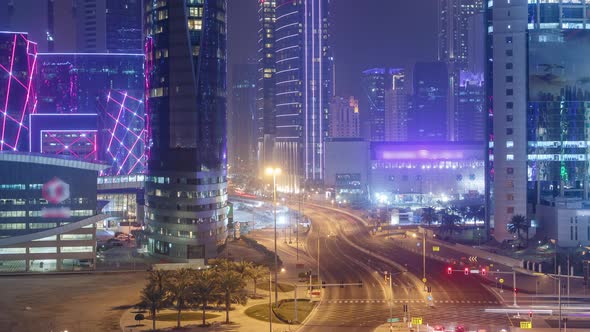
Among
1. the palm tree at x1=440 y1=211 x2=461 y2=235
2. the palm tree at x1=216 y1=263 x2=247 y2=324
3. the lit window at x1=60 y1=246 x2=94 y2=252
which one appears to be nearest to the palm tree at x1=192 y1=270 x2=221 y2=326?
the palm tree at x1=216 y1=263 x2=247 y2=324

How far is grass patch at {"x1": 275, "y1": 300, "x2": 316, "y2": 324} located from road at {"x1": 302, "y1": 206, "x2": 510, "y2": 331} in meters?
1.28

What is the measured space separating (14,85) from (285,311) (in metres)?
105

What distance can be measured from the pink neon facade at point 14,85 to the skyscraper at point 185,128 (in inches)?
2082

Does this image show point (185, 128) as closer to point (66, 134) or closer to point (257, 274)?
point (257, 274)

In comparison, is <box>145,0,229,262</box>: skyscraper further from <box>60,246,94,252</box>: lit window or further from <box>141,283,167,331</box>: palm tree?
<box>141,283,167,331</box>: palm tree

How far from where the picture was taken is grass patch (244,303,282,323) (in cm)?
8330

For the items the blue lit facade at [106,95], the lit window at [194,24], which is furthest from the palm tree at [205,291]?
the blue lit facade at [106,95]

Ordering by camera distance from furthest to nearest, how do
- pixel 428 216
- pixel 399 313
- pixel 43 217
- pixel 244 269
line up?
pixel 428 216 → pixel 43 217 → pixel 244 269 → pixel 399 313

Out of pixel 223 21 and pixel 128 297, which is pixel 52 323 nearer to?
pixel 128 297

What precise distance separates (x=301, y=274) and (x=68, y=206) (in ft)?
112

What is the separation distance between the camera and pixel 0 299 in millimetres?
93438

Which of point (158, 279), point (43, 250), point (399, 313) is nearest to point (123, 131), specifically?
point (43, 250)

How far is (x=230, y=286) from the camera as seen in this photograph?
8338cm

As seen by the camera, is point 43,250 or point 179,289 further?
point 43,250
